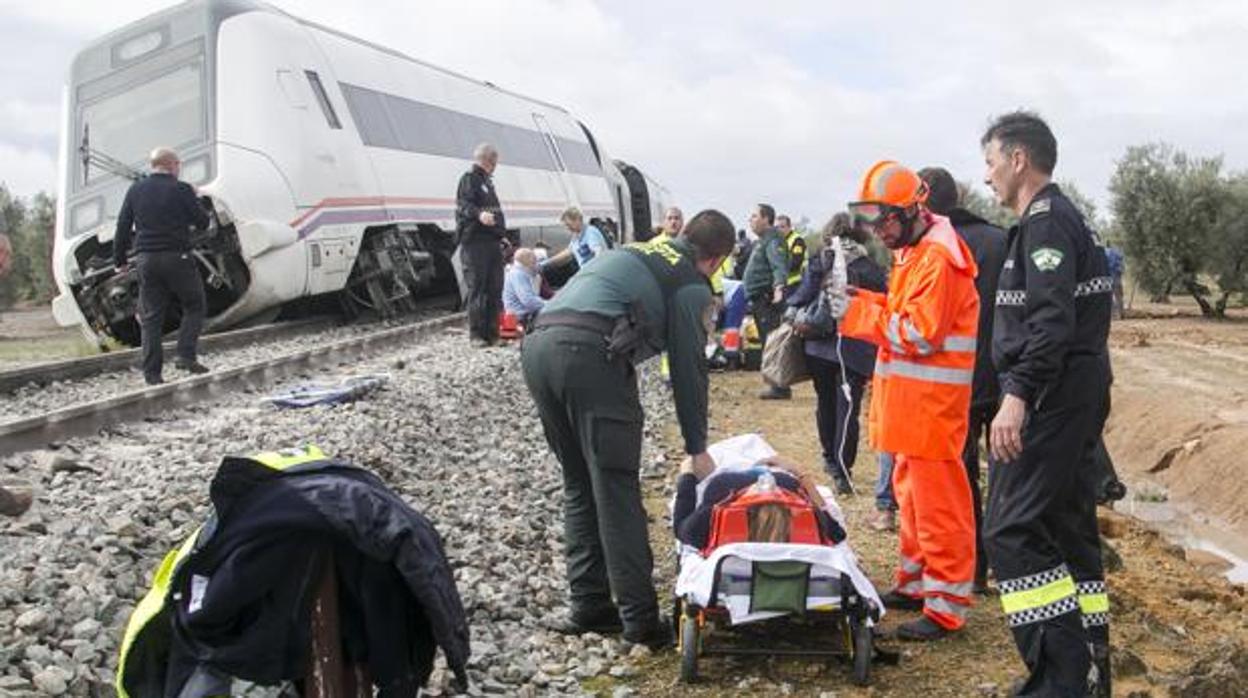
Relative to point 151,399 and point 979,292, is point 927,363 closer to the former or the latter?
point 979,292

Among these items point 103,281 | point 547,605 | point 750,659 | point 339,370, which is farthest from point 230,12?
point 750,659

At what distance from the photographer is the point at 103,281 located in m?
13.5

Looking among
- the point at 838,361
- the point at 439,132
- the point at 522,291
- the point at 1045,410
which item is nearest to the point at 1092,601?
the point at 1045,410

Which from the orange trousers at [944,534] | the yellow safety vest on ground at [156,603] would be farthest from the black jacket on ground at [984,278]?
the yellow safety vest on ground at [156,603]

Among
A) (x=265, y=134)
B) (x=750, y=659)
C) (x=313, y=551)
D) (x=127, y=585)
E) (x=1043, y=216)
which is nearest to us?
(x=313, y=551)

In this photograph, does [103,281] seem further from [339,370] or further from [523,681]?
[523,681]

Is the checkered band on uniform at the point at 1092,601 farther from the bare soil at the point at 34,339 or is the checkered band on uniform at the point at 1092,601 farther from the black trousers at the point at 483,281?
the bare soil at the point at 34,339

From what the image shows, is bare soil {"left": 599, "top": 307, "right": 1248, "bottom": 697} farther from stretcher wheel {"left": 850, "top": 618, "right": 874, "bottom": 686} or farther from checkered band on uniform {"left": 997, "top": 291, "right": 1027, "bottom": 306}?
checkered band on uniform {"left": 997, "top": 291, "right": 1027, "bottom": 306}

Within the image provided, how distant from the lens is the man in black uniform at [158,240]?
10.1 metres

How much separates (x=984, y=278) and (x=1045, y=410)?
5.15ft

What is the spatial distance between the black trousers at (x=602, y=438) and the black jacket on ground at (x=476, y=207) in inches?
306

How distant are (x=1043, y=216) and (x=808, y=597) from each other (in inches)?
65.4

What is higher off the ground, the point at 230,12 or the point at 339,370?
the point at 230,12

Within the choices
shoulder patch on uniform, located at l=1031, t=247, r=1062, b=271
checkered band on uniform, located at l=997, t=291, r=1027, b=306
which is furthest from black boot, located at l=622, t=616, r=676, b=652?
shoulder patch on uniform, located at l=1031, t=247, r=1062, b=271
